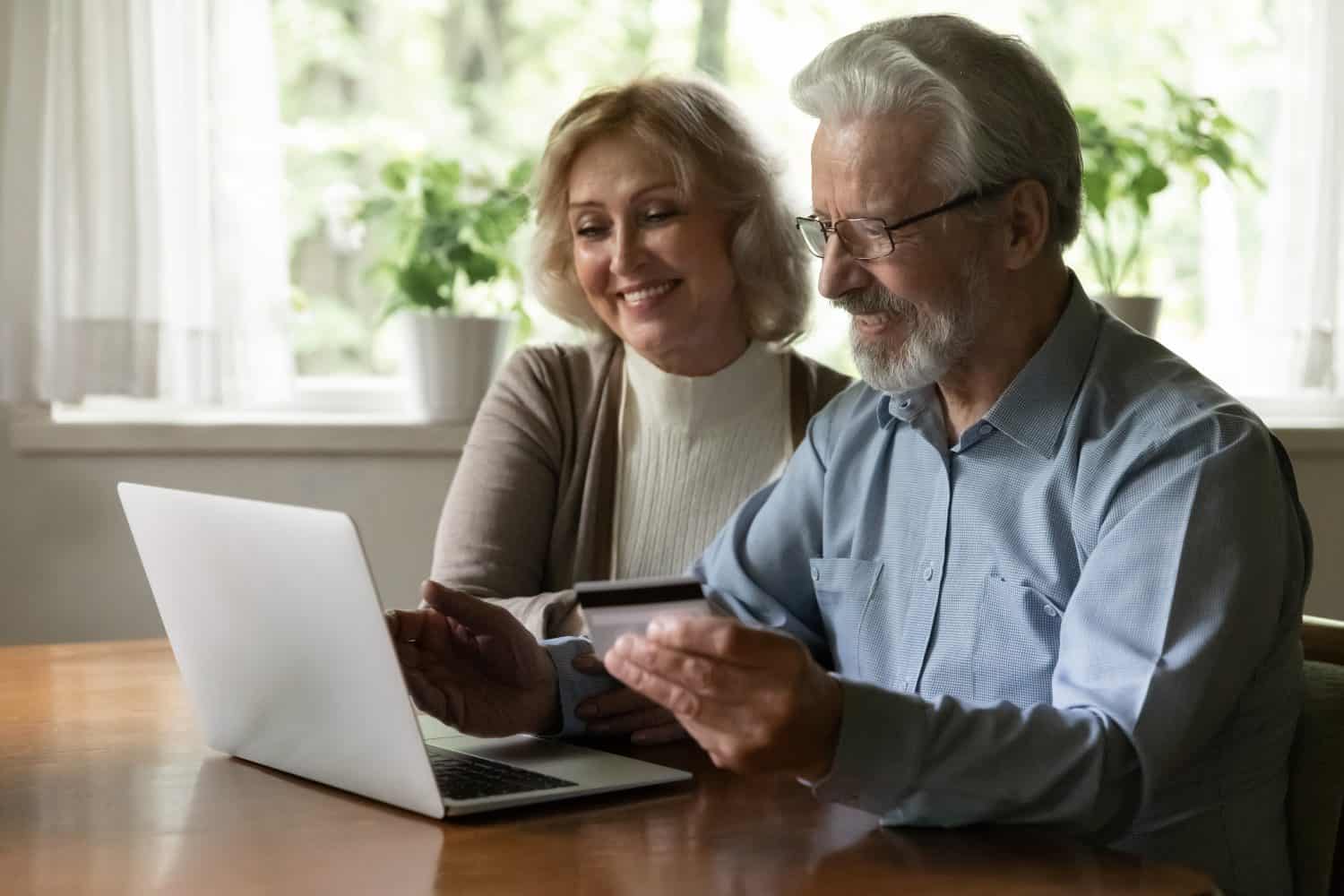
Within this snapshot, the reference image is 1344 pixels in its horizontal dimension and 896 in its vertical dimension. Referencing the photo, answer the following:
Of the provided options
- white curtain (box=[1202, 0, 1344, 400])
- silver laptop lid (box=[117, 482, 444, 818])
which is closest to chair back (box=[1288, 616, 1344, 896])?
silver laptop lid (box=[117, 482, 444, 818])

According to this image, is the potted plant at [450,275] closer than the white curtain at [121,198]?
No

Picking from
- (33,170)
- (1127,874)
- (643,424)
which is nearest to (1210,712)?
(1127,874)

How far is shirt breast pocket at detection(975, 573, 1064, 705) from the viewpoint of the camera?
4.71ft

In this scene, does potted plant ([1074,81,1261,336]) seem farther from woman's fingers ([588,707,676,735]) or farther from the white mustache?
woman's fingers ([588,707,676,735])

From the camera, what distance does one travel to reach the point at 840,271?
1550 mm

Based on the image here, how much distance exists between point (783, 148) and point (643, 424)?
45 centimetres

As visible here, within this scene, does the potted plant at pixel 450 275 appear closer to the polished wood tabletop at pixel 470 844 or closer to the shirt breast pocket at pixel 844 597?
the shirt breast pocket at pixel 844 597

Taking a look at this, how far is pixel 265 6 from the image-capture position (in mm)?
2838

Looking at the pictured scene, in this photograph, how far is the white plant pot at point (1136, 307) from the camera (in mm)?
3107

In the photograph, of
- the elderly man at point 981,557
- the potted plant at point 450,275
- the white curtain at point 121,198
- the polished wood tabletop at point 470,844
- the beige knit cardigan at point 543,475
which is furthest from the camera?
the potted plant at point 450,275

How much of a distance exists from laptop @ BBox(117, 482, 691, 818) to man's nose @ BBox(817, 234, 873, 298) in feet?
1.59

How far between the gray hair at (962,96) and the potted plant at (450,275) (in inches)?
55.4

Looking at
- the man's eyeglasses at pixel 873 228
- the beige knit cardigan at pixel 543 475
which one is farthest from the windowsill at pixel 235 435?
the man's eyeglasses at pixel 873 228

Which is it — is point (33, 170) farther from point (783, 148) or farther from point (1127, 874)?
point (1127, 874)
